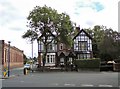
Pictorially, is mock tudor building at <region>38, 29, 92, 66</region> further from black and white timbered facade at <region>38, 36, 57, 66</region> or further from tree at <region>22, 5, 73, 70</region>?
tree at <region>22, 5, 73, 70</region>

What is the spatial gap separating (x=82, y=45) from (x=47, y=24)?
15010 millimetres

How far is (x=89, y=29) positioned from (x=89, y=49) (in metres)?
24.7

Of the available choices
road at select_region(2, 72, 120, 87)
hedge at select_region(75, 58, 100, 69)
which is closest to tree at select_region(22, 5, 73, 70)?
hedge at select_region(75, 58, 100, 69)

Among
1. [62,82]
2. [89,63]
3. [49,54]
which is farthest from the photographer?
[49,54]

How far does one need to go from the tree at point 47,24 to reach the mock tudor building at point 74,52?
9.08m

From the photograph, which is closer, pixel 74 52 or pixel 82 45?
pixel 82 45

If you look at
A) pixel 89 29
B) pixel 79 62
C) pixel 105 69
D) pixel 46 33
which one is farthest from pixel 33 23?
pixel 89 29

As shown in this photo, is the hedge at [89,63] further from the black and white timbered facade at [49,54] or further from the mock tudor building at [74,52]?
the black and white timbered facade at [49,54]

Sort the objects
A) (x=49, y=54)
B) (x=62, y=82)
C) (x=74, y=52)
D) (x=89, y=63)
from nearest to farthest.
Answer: (x=62, y=82)
(x=89, y=63)
(x=74, y=52)
(x=49, y=54)

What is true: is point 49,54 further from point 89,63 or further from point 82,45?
point 89,63

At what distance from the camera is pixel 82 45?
252 feet

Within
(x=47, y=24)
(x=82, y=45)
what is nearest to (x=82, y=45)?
(x=82, y=45)

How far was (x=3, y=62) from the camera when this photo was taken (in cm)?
7169

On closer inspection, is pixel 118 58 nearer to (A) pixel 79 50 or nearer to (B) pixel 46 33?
(A) pixel 79 50
